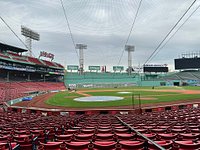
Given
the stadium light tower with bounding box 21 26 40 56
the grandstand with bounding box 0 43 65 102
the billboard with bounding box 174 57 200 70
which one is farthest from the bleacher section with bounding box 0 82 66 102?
the billboard with bounding box 174 57 200 70

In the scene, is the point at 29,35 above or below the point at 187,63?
above

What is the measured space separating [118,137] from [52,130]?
4073 mm

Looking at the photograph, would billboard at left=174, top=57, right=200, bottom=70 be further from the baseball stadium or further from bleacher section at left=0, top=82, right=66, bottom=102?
bleacher section at left=0, top=82, right=66, bottom=102

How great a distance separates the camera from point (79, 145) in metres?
5.24

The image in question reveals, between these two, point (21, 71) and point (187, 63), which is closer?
point (21, 71)

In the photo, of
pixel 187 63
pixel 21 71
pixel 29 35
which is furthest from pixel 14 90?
pixel 187 63

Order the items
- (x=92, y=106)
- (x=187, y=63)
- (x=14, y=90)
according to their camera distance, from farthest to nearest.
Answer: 1. (x=187, y=63)
2. (x=14, y=90)
3. (x=92, y=106)

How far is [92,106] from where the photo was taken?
29.1m

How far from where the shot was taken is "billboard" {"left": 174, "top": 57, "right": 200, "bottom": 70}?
96556 millimetres

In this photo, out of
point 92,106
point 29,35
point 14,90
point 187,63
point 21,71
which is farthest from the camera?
point 187,63

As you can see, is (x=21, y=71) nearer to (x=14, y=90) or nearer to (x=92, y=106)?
(x=14, y=90)

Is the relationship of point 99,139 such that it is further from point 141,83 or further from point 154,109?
point 141,83

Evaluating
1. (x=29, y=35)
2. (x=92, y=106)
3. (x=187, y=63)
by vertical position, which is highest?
(x=29, y=35)

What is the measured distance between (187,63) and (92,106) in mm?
81995
